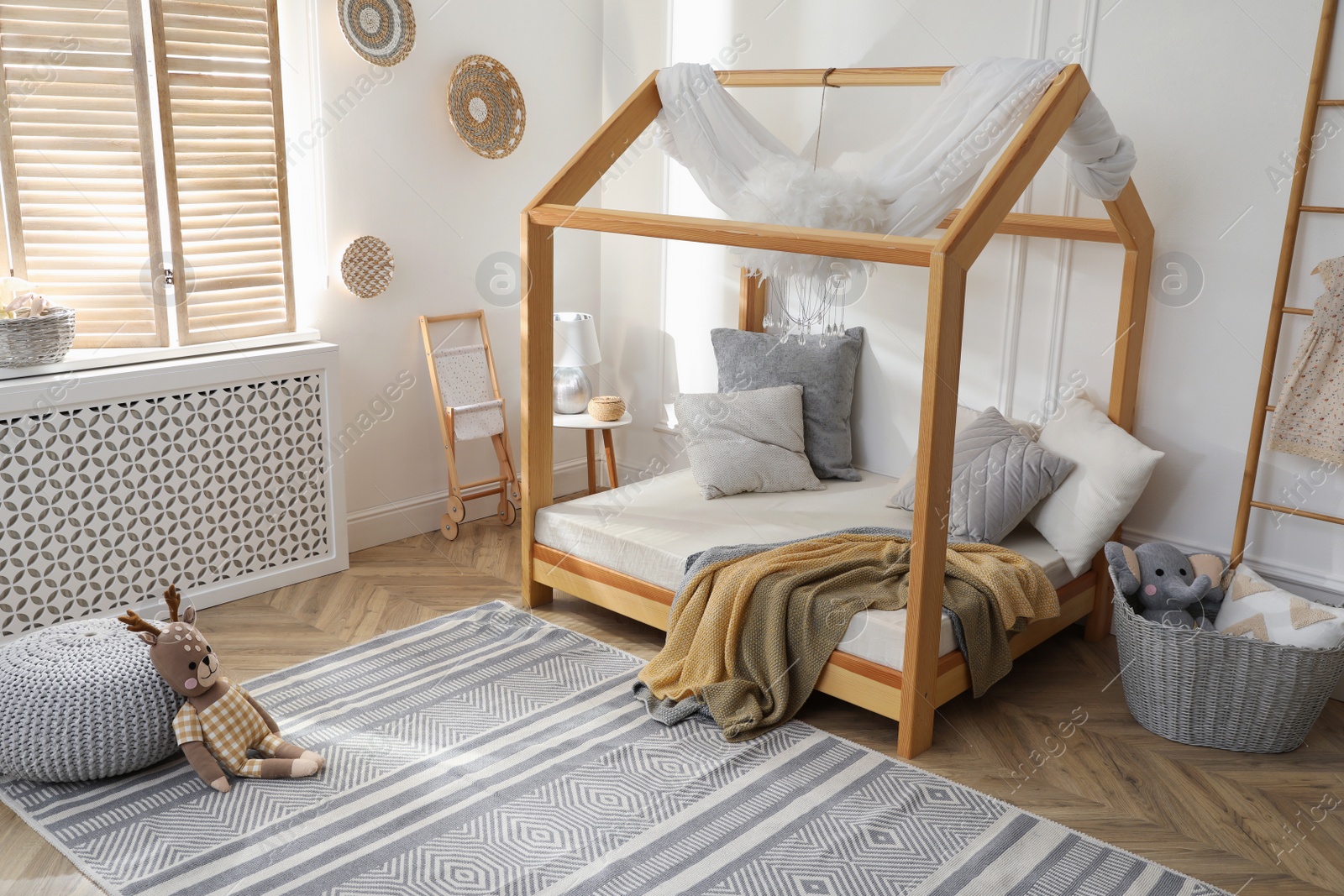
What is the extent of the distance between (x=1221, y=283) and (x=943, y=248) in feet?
4.44

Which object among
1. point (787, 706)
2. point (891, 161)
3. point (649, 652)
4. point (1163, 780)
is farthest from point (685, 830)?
point (891, 161)

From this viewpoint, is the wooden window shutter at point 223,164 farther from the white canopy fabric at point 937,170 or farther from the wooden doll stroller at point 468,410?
the white canopy fabric at point 937,170

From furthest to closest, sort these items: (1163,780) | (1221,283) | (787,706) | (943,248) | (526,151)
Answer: (526,151) → (1221,283) → (787,706) → (1163,780) → (943,248)

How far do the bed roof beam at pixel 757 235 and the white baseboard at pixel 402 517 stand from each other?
5.27 ft

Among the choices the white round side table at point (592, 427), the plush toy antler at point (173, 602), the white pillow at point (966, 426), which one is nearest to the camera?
→ the plush toy antler at point (173, 602)

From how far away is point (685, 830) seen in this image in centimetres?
256

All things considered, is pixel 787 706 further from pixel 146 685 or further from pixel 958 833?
pixel 146 685

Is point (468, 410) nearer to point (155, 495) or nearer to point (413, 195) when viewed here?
point (413, 195)

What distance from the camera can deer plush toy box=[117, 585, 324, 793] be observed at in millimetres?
2652

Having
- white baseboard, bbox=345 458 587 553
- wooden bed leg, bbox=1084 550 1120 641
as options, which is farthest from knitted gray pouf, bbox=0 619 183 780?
wooden bed leg, bbox=1084 550 1120 641

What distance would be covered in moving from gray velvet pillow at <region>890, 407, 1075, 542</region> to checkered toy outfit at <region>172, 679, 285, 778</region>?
1.99 meters

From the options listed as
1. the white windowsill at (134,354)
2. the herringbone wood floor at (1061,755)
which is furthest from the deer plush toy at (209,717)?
the white windowsill at (134,354)

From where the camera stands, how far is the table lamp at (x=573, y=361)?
464 cm

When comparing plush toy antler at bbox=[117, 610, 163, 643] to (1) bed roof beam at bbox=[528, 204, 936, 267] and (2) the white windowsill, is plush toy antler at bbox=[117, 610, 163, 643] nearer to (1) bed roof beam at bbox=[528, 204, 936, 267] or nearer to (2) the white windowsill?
(2) the white windowsill
